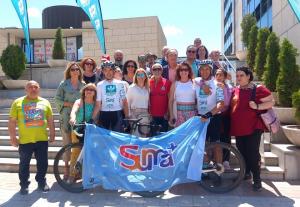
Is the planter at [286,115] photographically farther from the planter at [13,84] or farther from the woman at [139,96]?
the planter at [13,84]

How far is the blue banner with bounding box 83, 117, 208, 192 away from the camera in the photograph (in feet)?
16.7

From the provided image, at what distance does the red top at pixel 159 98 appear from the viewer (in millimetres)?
5563

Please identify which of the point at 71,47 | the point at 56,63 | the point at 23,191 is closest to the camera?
the point at 23,191

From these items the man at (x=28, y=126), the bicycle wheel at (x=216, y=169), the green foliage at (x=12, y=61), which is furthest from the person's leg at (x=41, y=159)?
the green foliage at (x=12, y=61)

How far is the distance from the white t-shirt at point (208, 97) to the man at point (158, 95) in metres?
0.52

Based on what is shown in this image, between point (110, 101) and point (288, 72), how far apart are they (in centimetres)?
411

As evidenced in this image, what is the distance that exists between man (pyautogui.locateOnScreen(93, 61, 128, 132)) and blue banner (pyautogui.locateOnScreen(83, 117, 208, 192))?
397mm

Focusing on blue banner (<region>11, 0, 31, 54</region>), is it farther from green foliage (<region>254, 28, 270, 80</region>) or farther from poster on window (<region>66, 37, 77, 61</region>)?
poster on window (<region>66, 37, 77, 61</region>)

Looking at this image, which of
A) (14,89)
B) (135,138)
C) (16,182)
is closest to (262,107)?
(135,138)

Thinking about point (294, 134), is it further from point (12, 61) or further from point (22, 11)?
point (12, 61)

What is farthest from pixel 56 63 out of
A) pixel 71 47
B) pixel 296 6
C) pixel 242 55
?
pixel 296 6

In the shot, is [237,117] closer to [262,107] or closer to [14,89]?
[262,107]

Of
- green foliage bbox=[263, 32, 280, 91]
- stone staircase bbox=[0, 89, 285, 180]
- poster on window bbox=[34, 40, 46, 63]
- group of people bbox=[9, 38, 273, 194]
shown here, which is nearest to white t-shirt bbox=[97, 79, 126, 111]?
group of people bbox=[9, 38, 273, 194]

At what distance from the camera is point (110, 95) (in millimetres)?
5453
